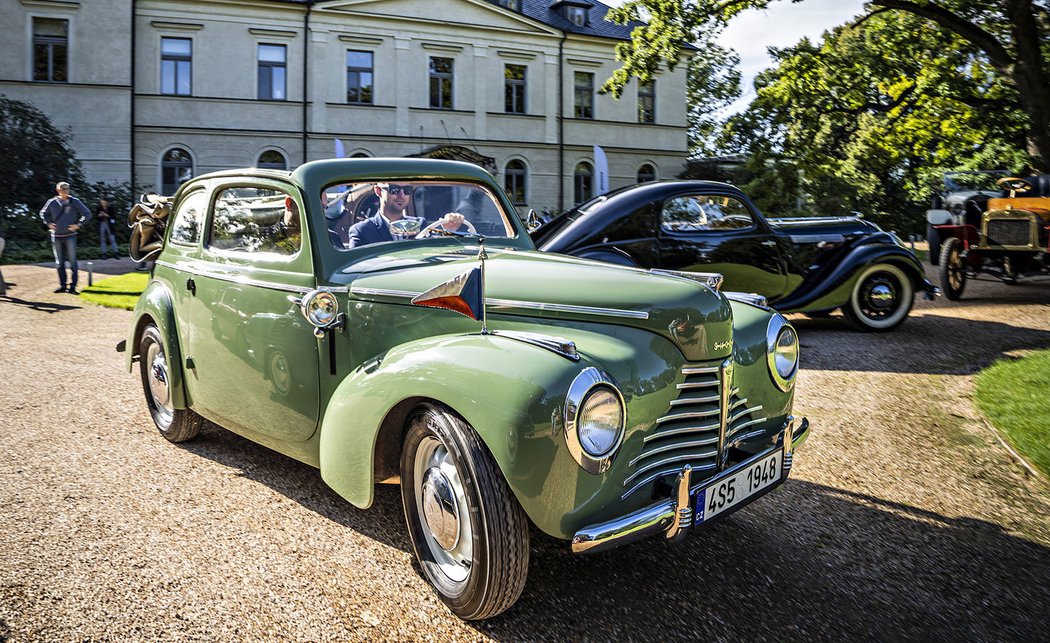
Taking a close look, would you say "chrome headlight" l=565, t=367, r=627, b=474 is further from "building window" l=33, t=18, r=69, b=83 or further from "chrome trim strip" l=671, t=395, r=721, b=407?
"building window" l=33, t=18, r=69, b=83

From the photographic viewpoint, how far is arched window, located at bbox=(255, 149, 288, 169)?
2836 centimetres

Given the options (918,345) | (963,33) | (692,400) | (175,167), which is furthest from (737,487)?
(175,167)

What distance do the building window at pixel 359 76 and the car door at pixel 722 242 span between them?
910 inches

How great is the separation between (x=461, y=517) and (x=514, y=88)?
99.4 feet

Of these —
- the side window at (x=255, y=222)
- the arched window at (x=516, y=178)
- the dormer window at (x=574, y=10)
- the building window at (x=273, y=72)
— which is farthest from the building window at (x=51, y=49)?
the side window at (x=255, y=222)

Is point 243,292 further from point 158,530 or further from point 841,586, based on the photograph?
point 841,586

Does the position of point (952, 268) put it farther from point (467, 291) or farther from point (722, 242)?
point (467, 291)

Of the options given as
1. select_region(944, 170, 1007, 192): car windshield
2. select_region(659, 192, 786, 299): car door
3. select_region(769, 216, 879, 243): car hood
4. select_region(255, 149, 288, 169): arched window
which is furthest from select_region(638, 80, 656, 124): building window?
select_region(659, 192, 786, 299): car door

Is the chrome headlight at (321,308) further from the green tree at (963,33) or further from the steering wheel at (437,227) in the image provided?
the green tree at (963,33)

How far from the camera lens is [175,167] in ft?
90.3

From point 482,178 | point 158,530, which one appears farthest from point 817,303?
point 158,530

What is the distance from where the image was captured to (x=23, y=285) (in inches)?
579

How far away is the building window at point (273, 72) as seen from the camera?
28.3 meters

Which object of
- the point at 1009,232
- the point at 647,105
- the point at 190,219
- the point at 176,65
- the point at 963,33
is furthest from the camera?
the point at 647,105
